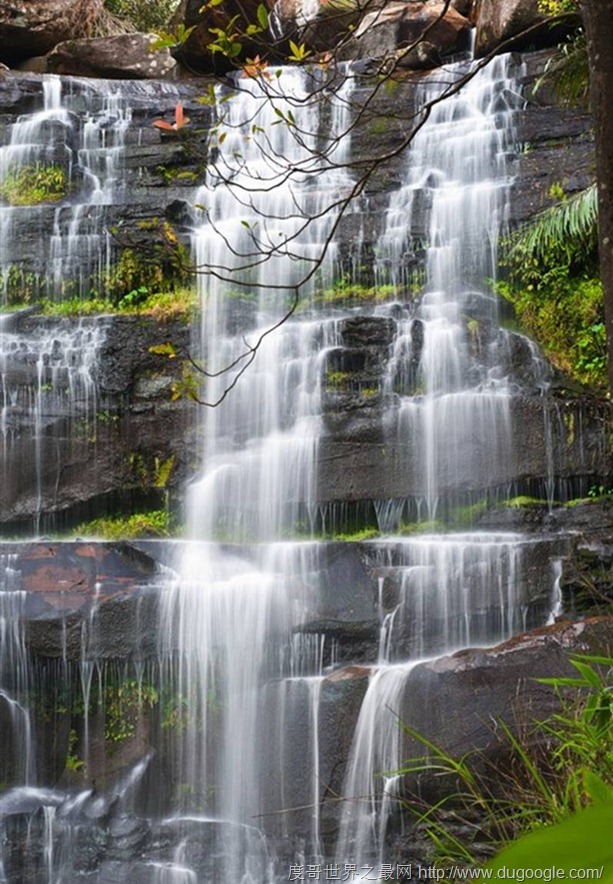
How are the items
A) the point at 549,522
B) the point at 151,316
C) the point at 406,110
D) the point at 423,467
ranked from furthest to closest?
the point at 406,110 < the point at 151,316 < the point at 423,467 < the point at 549,522

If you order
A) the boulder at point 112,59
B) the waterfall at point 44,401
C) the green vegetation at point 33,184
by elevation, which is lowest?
the waterfall at point 44,401

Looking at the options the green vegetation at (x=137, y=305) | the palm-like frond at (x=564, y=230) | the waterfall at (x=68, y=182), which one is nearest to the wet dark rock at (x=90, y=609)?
the green vegetation at (x=137, y=305)

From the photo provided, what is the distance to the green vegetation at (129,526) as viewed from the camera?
10.1 metres

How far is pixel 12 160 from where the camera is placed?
43.9 ft

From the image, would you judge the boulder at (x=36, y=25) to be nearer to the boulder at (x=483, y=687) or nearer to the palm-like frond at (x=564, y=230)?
the palm-like frond at (x=564, y=230)

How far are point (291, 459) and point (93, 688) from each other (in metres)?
2.90

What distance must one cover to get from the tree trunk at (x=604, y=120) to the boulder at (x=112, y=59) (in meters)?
13.2

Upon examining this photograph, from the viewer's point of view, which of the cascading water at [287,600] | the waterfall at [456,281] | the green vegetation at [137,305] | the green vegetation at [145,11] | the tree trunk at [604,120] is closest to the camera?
the tree trunk at [604,120]

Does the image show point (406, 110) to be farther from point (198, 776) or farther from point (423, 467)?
point (198, 776)

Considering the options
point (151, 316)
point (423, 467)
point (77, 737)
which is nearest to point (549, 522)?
point (423, 467)

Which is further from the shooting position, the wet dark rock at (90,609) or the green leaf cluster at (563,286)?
the green leaf cluster at (563,286)

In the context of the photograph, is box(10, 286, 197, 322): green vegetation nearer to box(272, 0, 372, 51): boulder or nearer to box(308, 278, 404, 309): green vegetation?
box(308, 278, 404, 309): green vegetation

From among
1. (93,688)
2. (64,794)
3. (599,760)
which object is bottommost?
(64,794)

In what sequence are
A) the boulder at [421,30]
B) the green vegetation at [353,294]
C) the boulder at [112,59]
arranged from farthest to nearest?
the boulder at [112,59] → the boulder at [421,30] → the green vegetation at [353,294]
